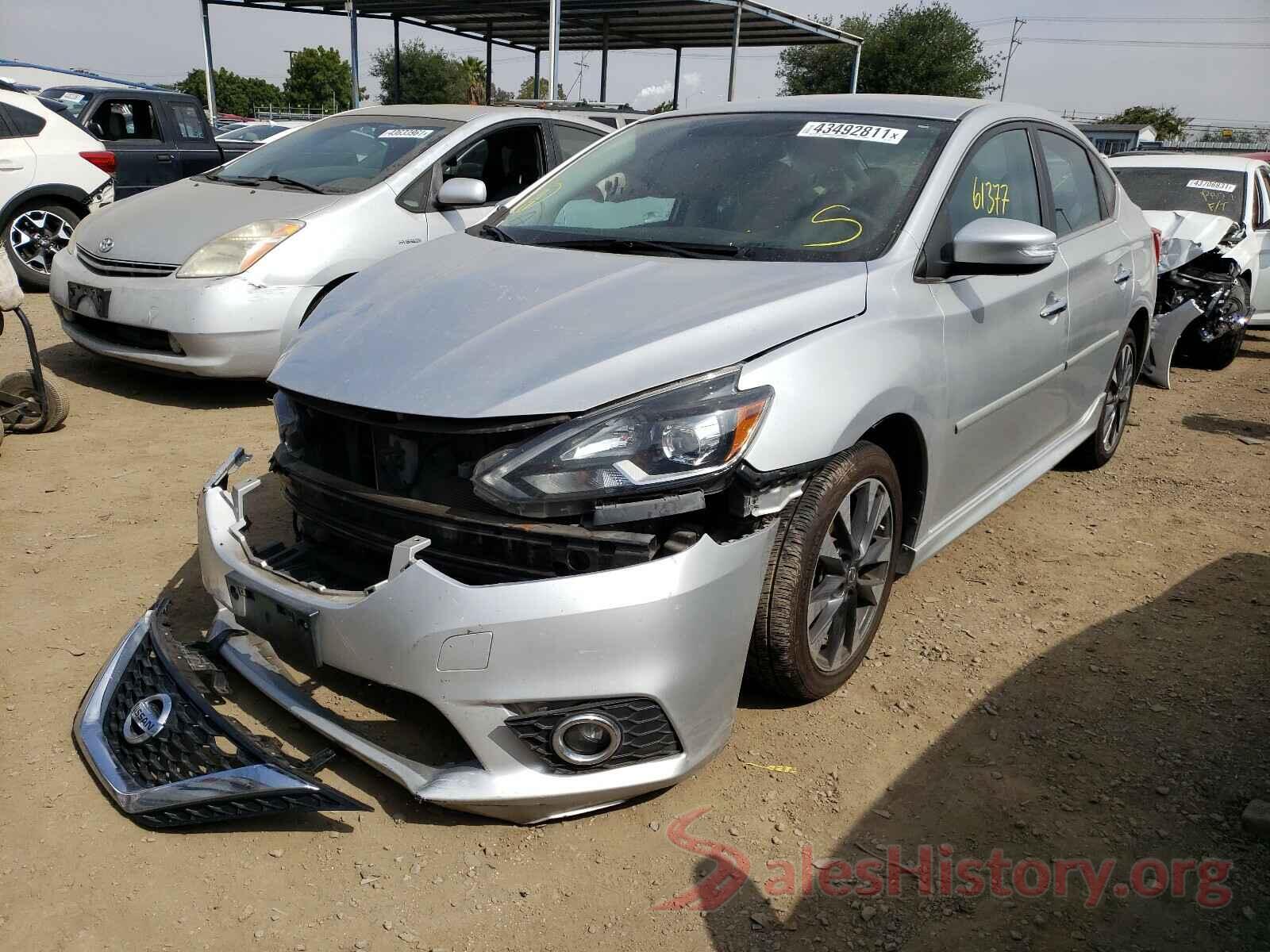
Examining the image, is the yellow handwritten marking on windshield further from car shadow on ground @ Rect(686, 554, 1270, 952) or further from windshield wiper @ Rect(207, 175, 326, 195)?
windshield wiper @ Rect(207, 175, 326, 195)

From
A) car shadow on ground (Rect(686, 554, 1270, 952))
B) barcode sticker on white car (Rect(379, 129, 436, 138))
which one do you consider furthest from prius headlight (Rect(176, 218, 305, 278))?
car shadow on ground (Rect(686, 554, 1270, 952))

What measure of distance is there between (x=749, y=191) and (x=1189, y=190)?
6.49 m

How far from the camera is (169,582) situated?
3.41m

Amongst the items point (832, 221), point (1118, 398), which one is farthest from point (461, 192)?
point (1118, 398)

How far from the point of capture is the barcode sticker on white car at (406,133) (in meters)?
6.00

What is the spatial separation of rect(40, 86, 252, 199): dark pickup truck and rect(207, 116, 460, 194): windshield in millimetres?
4533

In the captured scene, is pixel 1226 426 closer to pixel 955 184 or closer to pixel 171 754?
pixel 955 184

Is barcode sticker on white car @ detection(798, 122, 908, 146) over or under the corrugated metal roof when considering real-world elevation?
under

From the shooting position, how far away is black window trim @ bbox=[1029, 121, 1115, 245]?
3889 mm

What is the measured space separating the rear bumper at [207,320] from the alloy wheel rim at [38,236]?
3805mm

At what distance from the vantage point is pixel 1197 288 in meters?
7.37

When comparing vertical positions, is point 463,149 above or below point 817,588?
above

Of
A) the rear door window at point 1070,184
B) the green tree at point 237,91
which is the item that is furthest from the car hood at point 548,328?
the green tree at point 237,91

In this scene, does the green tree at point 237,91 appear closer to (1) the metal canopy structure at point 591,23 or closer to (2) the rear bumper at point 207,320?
(1) the metal canopy structure at point 591,23
